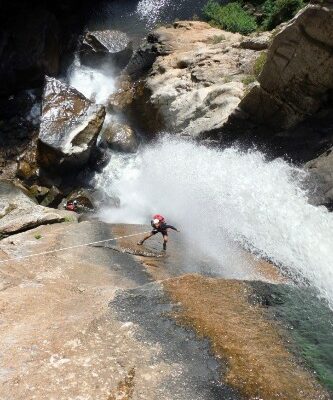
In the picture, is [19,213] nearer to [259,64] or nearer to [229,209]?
[229,209]

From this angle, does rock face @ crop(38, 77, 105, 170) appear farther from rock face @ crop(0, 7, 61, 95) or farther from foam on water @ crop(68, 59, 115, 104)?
foam on water @ crop(68, 59, 115, 104)

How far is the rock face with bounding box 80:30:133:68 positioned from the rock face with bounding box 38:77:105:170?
4626mm

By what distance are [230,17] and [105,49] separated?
7.41 meters

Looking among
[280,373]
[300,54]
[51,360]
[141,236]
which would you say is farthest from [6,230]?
[300,54]

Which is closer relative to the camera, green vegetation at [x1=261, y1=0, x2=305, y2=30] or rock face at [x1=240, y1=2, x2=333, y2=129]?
rock face at [x1=240, y1=2, x2=333, y2=129]

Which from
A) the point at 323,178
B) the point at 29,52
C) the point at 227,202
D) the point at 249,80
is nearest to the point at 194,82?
the point at 249,80

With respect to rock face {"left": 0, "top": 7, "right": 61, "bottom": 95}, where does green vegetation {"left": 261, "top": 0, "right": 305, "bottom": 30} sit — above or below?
above

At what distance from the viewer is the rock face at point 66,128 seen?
17.6 meters

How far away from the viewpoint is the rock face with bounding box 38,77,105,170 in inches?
694

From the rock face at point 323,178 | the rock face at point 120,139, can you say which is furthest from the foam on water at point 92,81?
the rock face at point 323,178

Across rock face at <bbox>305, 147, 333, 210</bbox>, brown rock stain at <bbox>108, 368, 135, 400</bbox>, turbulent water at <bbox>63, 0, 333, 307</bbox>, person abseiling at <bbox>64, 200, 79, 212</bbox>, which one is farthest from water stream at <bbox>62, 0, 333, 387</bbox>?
brown rock stain at <bbox>108, 368, 135, 400</bbox>

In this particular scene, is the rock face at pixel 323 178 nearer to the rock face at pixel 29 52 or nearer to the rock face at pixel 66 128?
the rock face at pixel 66 128

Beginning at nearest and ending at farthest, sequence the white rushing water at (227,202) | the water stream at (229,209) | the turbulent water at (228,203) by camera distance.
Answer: the water stream at (229,209) < the turbulent water at (228,203) < the white rushing water at (227,202)

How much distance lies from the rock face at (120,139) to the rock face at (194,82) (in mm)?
1008
